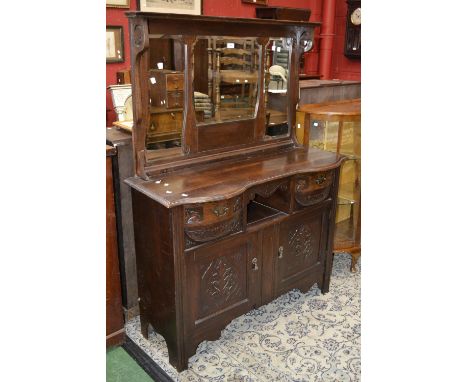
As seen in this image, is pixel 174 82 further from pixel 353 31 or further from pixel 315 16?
pixel 315 16

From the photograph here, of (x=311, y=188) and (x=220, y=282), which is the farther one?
(x=311, y=188)

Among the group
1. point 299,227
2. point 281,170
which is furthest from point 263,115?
point 299,227

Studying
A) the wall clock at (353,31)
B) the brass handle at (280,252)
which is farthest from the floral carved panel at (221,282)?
the wall clock at (353,31)

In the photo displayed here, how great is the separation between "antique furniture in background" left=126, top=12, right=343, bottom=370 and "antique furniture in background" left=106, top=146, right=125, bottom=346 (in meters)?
0.13

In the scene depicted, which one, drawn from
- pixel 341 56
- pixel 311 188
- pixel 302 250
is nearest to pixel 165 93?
pixel 311 188

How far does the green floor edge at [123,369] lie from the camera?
2150mm

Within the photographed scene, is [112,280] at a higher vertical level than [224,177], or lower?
lower

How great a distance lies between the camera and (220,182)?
A: 82.7 inches

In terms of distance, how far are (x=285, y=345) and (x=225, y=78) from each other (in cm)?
155

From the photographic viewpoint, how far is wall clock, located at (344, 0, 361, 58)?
5.74m

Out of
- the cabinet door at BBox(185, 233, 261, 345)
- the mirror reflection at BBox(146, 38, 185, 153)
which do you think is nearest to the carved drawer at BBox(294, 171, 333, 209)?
the cabinet door at BBox(185, 233, 261, 345)

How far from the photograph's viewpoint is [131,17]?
1.89m
